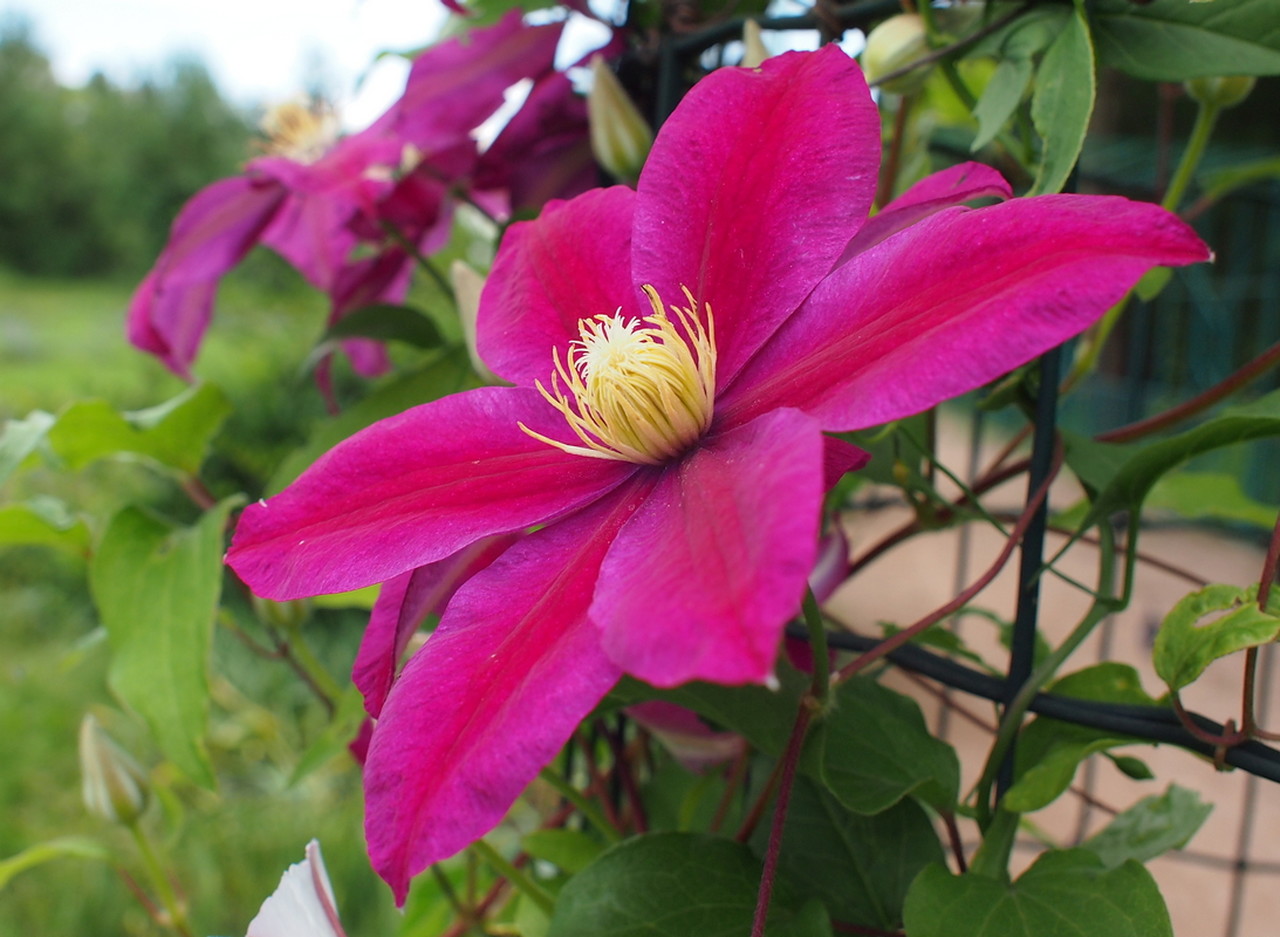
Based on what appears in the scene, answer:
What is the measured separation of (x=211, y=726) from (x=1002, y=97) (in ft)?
4.51

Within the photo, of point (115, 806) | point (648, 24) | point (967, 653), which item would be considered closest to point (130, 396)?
point (115, 806)

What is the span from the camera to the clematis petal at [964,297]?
0.16 m

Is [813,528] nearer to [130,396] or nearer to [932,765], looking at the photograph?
[932,765]

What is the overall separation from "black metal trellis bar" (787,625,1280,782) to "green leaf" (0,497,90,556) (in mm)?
361

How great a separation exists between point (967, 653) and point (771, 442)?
0.74ft

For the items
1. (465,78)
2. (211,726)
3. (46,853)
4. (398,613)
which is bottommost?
(211,726)

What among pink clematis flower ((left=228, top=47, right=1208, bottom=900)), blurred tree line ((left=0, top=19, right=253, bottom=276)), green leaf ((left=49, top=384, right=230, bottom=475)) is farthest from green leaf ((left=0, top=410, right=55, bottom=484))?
blurred tree line ((left=0, top=19, right=253, bottom=276))

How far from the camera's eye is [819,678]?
24cm

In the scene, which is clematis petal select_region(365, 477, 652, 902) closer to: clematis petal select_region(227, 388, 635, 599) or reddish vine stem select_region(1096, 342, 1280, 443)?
clematis petal select_region(227, 388, 635, 599)

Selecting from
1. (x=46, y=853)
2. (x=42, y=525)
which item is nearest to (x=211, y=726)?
(x=46, y=853)

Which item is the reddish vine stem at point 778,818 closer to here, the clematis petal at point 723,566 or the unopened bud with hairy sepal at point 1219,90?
the clematis petal at point 723,566

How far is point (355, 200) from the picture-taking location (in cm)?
41

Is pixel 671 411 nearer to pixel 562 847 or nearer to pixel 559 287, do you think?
pixel 559 287

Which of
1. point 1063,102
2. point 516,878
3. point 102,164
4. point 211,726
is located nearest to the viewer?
point 1063,102
